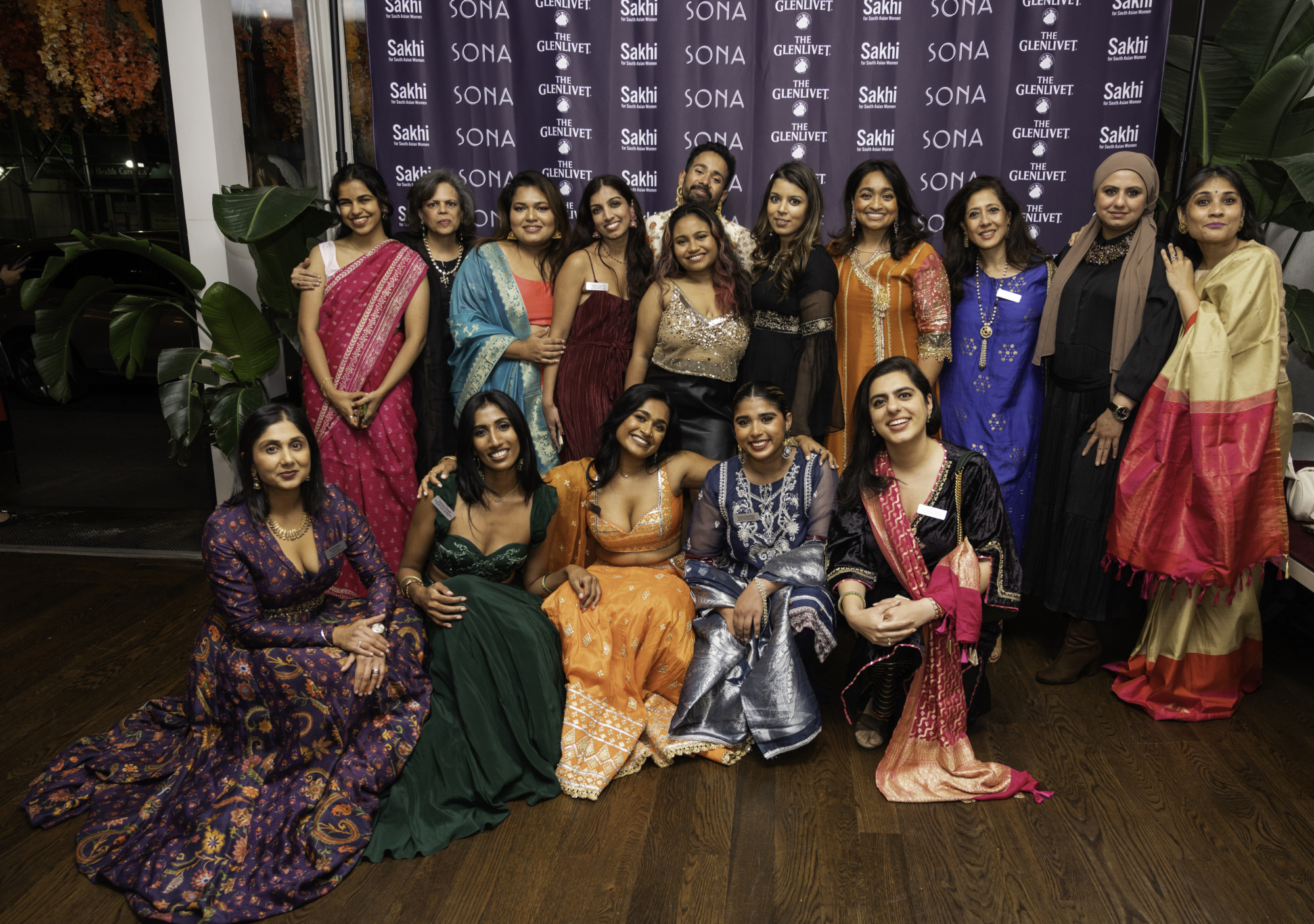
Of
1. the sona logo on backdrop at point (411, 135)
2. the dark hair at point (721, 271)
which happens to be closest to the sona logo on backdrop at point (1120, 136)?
the dark hair at point (721, 271)

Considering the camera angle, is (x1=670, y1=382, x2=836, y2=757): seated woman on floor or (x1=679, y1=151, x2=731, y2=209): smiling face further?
(x1=679, y1=151, x2=731, y2=209): smiling face

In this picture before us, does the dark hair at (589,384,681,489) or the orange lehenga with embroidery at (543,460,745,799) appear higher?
the dark hair at (589,384,681,489)

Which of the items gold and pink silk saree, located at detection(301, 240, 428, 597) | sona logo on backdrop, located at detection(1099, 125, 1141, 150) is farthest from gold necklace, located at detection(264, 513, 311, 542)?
sona logo on backdrop, located at detection(1099, 125, 1141, 150)

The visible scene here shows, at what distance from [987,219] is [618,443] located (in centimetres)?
137

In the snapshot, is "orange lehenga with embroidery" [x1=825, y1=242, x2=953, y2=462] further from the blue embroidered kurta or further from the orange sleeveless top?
the orange sleeveless top

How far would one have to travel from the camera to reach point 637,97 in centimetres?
370

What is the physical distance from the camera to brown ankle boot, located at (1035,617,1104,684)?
296 cm

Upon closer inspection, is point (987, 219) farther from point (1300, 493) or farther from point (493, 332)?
point (493, 332)

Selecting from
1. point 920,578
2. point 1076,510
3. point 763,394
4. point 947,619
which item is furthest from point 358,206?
point 1076,510

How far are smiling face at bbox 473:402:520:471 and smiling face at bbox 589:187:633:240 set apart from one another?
2.70 ft

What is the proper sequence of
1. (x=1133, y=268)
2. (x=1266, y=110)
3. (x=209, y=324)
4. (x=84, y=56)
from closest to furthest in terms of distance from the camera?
(x=1133, y=268) < (x=1266, y=110) < (x=209, y=324) < (x=84, y=56)

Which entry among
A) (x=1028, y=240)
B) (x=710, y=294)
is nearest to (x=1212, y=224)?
(x=1028, y=240)

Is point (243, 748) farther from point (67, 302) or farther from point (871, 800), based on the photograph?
point (67, 302)

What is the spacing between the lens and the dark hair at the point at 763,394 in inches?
103
